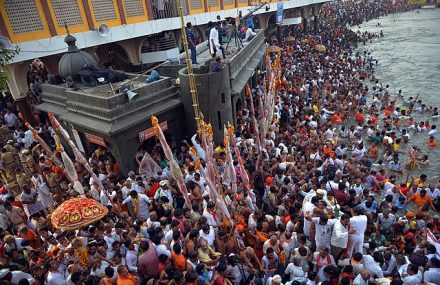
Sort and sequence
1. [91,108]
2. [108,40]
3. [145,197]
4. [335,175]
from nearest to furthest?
[145,197] → [335,175] → [91,108] → [108,40]

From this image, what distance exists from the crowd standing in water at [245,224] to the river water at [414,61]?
199 cm

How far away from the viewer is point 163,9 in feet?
62.2

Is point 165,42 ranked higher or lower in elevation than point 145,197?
higher

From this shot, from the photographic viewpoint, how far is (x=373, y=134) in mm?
13500

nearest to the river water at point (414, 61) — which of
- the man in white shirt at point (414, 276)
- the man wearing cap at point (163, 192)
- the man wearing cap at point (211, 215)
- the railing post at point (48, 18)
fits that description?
the man in white shirt at point (414, 276)

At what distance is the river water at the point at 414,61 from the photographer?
13863mm

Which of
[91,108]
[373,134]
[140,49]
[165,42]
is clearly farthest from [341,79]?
[91,108]

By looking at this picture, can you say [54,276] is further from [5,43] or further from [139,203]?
[5,43]

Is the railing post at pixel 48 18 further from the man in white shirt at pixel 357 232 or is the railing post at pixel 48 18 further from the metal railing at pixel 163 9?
the man in white shirt at pixel 357 232

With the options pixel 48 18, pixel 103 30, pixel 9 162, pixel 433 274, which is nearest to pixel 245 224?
pixel 433 274

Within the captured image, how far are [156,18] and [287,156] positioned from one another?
13.4 metres

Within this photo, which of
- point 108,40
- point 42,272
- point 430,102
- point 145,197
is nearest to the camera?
point 42,272

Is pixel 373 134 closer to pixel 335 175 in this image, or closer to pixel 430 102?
pixel 335 175

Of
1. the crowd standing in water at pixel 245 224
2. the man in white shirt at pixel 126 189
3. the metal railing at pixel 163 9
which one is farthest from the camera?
the metal railing at pixel 163 9
